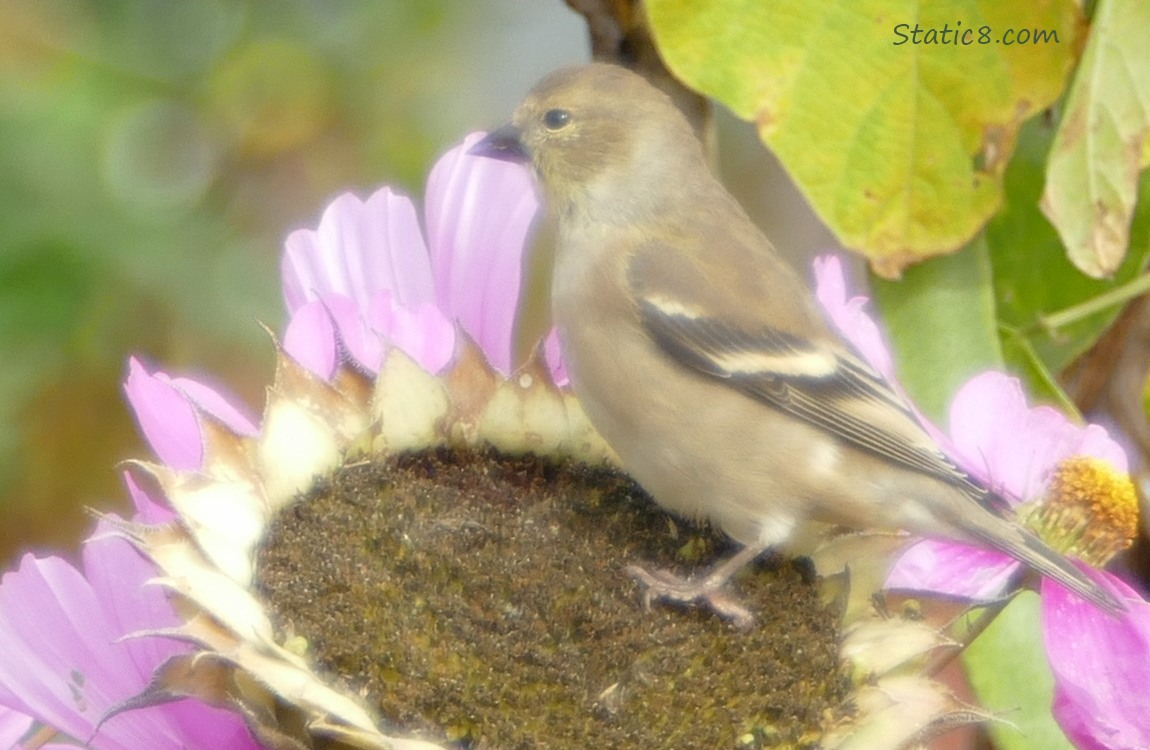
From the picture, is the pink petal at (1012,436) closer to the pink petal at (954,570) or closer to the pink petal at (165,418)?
the pink petal at (954,570)

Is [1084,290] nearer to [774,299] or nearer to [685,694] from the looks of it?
[774,299]

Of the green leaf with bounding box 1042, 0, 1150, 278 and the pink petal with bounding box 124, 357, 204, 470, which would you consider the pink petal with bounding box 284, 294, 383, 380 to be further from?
the green leaf with bounding box 1042, 0, 1150, 278

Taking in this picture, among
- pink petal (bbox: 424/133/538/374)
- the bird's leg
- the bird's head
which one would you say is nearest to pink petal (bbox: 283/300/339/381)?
pink petal (bbox: 424/133/538/374)

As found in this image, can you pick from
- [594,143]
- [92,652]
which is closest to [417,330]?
[92,652]

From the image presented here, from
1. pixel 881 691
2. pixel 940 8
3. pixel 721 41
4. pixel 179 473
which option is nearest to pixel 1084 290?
pixel 940 8

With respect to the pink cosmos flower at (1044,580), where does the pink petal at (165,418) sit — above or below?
above

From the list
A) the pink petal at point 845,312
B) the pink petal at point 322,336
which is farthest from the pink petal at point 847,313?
the pink petal at point 322,336
